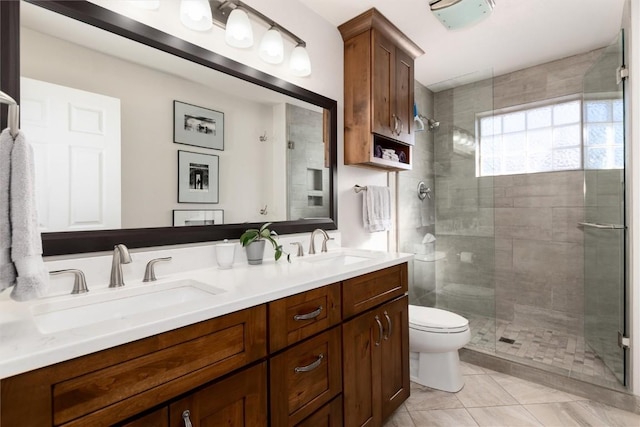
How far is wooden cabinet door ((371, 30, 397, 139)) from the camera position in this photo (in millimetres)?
2002

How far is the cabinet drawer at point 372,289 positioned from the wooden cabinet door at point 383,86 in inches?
36.7

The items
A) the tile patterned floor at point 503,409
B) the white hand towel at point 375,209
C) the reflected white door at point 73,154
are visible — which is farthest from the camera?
the white hand towel at point 375,209

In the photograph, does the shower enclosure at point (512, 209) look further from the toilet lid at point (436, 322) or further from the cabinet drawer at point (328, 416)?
the cabinet drawer at point (328, 416)

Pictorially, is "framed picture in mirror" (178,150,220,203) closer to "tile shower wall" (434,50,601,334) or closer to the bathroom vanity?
the bathroom vanity

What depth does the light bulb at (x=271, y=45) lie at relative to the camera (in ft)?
5.26

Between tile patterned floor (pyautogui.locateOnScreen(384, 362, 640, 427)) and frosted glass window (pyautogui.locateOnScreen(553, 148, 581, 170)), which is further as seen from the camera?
frosted glass window (pyautogui.locateOnScreen(553, 148, 581, 170))

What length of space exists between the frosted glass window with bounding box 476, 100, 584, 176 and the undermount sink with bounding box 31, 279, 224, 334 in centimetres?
265

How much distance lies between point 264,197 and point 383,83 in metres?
1.14

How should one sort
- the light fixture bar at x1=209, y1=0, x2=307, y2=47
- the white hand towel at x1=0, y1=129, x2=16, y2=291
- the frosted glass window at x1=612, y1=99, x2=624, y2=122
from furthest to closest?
the frosted glass window at x1=612, y1=99, x2=624, y2=122 → the light fixture bar at x1=209, y1=0, x2=307, y2=47 → the white hand towel at x1=0, y1=129, x2=16, y2=291

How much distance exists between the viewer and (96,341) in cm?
65

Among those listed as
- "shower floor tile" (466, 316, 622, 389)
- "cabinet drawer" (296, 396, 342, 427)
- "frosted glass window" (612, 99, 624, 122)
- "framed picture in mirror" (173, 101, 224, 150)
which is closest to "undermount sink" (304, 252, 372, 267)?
"cabinet drawer" (296, 396, 342, 427)

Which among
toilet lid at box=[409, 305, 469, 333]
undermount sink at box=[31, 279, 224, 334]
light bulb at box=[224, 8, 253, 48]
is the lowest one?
toilet lid at box=[409, 305, 469, 333]

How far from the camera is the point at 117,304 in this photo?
3.31 ft

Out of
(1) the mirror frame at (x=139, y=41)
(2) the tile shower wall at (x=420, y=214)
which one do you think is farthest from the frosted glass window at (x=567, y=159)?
(1) the mirror frame at (x=139, y=41)
